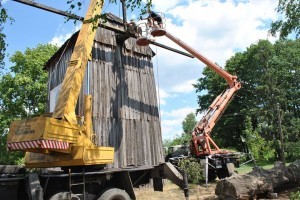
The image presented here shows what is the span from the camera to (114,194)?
31.8 ft

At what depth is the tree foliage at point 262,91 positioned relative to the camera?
122 ft

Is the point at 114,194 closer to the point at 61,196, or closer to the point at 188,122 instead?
the point at 61,196

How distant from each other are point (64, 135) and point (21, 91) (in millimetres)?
25268

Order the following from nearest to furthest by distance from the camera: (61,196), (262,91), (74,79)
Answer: (61,196) → (74,79) → (262,91)

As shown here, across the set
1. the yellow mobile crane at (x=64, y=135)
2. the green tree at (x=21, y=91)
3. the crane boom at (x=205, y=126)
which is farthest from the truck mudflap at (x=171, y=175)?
the green tree at (x=21, y=91)

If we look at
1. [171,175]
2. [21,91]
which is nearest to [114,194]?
[171,175]

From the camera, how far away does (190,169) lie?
18.1 m

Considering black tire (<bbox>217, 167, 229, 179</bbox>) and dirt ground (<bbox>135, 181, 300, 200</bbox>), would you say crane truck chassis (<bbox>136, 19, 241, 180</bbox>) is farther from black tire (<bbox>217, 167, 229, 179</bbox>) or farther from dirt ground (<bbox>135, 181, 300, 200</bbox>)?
dirt ground (<bbox>135, 181, 300, 200</bbox>)

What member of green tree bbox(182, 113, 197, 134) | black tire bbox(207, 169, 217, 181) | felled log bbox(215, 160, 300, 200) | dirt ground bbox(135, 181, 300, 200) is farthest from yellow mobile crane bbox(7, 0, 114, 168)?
green tree bbox(182, 113, 197, 134)

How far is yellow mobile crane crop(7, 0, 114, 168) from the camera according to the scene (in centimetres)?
796

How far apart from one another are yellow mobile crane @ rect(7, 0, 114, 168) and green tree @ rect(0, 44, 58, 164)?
21.9 metres

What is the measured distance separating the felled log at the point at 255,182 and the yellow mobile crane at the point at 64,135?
4.39 m

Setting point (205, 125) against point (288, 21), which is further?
point (205, 125)

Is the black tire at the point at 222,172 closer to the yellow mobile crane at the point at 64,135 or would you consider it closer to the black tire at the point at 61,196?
the yellow mobile crane at the point at 64,135
